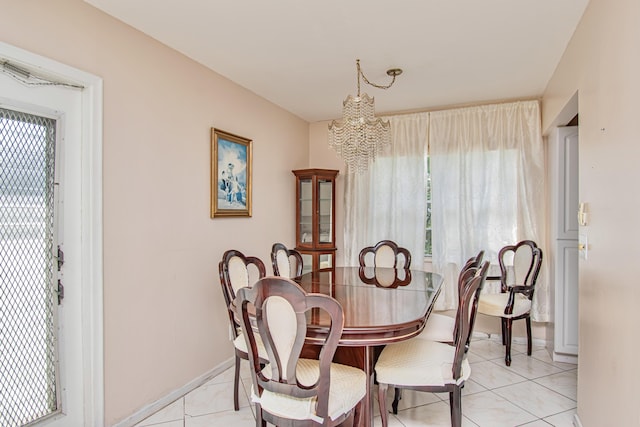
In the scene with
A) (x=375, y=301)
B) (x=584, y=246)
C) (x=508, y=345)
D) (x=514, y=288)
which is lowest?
(x=508, y=345)

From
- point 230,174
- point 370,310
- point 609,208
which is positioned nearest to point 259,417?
point 370,310

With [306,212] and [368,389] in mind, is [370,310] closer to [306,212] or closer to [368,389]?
[368,389]

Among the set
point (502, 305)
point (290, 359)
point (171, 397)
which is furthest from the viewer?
point (502, 305)

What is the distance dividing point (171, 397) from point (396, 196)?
2.99 metres

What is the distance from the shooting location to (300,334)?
5.12 ft

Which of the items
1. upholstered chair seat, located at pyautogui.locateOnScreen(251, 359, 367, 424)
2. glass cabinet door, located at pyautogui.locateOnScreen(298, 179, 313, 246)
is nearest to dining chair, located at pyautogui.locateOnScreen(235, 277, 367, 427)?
upholstered chair seat, located at pyautogui.locateOnScreen(251, 359, 367, 424)

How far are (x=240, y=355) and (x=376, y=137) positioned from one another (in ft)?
5.92

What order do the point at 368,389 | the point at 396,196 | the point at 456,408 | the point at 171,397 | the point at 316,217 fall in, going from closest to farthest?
the point at 368,389 → the point at 456,408 → the point at 171,397 → the point at 396,196 → the point at 316,217

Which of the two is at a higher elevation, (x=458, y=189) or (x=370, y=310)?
(x=458, y=189)

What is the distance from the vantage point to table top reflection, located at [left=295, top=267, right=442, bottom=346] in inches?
70.1

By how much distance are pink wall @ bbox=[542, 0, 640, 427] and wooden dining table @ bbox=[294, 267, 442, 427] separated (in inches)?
32.5

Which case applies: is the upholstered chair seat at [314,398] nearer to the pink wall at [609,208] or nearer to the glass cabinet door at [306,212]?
the pink wall at [609,208]

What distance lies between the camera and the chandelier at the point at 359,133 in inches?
110

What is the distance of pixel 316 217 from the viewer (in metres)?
4.56
